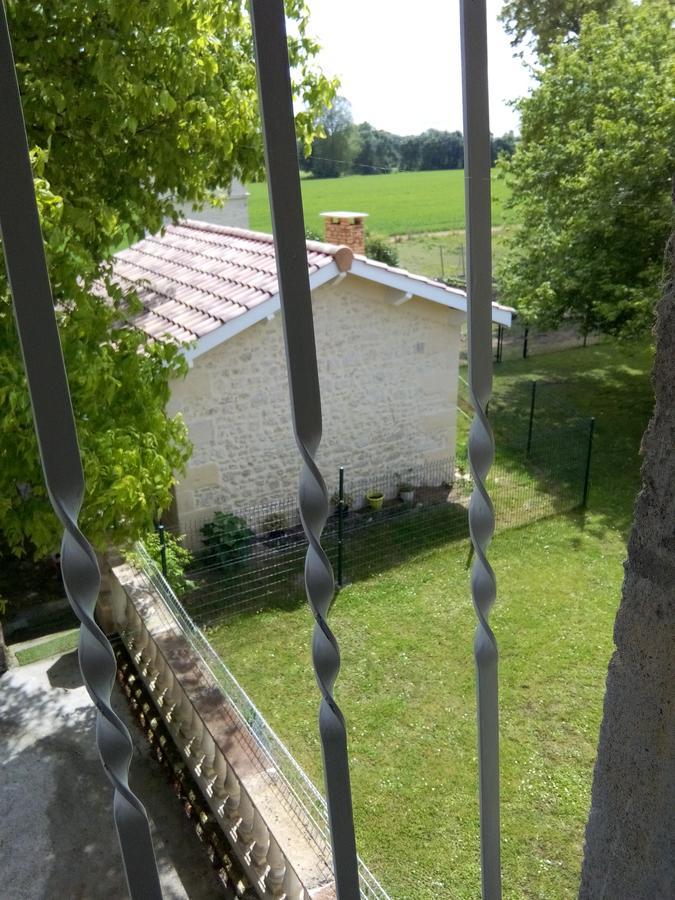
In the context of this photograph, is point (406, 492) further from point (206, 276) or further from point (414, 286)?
point (206, 276)

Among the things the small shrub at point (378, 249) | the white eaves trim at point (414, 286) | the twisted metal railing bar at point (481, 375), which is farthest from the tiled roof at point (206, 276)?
the small shrub at point (378, 249)

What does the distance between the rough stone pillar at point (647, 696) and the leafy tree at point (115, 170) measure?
11.6 feet

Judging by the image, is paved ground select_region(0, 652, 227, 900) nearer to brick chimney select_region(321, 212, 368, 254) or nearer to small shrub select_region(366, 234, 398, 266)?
brick chimney select_region(321, 212, 368, 254)

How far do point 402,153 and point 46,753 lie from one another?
4.68m

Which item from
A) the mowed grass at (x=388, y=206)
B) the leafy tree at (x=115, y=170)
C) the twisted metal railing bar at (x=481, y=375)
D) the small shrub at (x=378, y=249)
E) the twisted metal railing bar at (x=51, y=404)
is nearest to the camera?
the twisted metal railing bar at (x=51, y=404)

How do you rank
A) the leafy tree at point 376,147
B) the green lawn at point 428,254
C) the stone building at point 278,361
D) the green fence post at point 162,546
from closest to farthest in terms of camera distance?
the leafy tree at point 376,147, the green fence post at point 162,546, the stone building at point 278,361, the green lawn at point 428,254

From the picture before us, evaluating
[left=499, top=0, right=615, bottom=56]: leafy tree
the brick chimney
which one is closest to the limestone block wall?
the brick chimney

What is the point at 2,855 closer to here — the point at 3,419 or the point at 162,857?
the point at 162,857

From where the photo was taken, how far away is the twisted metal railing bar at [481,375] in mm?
789

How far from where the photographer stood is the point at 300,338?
0.73m

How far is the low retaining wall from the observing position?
3695 millimetres

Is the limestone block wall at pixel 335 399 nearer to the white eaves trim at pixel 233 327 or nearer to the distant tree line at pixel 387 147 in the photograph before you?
the white eaves trim at pixel 233 327

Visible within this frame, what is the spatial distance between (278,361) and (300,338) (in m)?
8.36

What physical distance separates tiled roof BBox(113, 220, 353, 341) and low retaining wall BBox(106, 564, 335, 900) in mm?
3470
